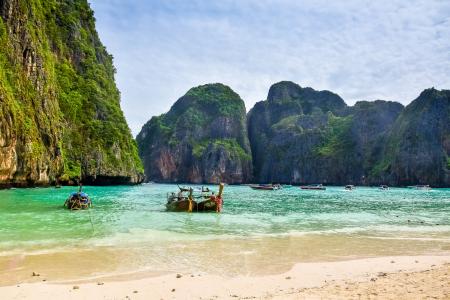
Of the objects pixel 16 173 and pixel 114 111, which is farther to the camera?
pixel 114 111

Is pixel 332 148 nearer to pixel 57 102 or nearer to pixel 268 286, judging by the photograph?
pixel 57 102

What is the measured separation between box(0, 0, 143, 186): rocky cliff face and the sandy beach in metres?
41.0

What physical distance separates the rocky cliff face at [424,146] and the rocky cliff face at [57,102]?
88963 millimetres

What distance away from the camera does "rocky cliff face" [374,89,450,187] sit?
5187 inches

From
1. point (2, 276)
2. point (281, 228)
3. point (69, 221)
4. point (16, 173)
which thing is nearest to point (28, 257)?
point (2, 276)

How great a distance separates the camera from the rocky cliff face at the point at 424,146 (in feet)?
432

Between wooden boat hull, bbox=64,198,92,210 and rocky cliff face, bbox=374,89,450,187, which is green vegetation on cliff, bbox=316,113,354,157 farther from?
wooden boat hull, bbox=64,198,92,210

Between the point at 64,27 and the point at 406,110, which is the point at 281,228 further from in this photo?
the point at 406,110

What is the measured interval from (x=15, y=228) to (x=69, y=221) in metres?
3.98

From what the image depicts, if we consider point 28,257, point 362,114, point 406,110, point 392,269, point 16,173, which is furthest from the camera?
point 362,114

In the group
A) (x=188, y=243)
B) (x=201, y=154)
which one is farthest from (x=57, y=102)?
(x=201, y=154)

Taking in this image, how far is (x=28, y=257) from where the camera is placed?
13.5 meters

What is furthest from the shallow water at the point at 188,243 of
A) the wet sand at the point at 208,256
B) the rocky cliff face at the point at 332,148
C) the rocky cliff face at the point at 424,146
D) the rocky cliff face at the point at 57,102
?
the rocky cliff face at the point at 332,148

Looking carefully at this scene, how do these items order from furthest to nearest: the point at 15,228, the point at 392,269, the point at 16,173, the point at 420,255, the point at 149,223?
the point at 16,173, the point at 149,223, the point at 15,228, the point at 420,255, the point at 392,269
